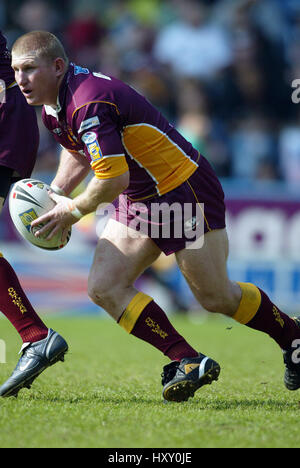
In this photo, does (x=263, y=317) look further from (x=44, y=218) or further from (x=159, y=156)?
(x=44, y=218)

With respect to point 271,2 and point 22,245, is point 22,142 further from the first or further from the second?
point 271,2

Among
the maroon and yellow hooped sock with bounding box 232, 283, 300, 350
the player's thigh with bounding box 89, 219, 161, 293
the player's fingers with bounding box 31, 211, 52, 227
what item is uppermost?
the player's fingers with bounding box 31, 211, 52, 227

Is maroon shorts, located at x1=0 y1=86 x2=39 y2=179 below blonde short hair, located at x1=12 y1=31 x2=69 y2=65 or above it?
below

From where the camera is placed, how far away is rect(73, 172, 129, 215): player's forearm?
13.5 feet

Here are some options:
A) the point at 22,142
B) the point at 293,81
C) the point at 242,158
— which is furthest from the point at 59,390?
the point at 293,81

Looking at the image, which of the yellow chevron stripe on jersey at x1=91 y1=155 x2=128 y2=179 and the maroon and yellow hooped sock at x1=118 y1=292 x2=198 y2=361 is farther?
the maroon and yellow hooped sock at x1=118 y1=292 x2=198 y2=361

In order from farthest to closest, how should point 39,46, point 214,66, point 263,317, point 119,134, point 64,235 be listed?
point 214,66, point 263,317, point 64,235, point 119,134, point 39,46

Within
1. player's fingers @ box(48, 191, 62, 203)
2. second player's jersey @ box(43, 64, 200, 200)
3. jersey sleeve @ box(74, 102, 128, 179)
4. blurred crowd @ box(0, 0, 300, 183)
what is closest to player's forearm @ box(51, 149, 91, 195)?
second player's jersey @ box(43, 64, 200, 200)

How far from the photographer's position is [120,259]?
4.52m

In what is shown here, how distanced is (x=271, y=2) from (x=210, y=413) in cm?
1057

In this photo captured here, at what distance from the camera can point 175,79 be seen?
12500mm

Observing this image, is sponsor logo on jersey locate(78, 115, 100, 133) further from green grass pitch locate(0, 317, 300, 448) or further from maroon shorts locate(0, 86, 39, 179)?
green grass pitch locate(0, 317, 300, 448)

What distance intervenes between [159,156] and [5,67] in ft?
3.83

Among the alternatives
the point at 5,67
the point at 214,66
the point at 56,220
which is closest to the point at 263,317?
the point at 56,220
